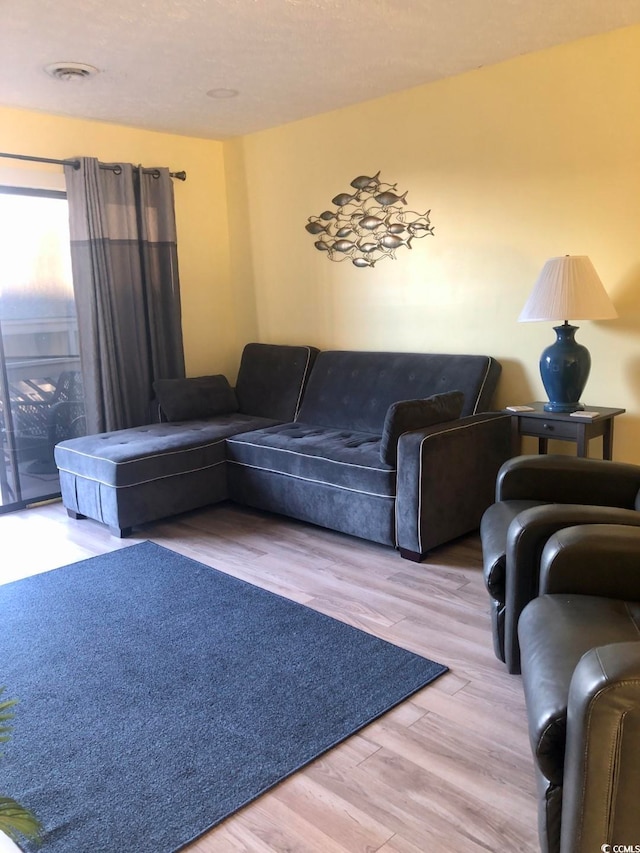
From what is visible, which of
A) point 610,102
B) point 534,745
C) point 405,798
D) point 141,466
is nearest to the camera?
point 534,745

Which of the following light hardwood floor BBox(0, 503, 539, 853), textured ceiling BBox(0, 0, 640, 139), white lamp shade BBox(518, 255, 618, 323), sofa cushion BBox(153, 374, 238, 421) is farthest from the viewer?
sofa cushion BBox(153, 374, 238, 421)

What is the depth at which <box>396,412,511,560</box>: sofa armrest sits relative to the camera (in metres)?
3.12

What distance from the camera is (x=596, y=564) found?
178 cm

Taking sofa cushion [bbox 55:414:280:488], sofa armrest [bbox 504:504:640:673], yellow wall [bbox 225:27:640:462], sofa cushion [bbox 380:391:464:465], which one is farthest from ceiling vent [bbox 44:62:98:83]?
sofa armrest [bbox 504:504:640:673]

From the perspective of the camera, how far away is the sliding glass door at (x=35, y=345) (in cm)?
411

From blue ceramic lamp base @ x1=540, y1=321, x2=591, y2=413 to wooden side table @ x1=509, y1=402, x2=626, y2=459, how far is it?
0.25 feet

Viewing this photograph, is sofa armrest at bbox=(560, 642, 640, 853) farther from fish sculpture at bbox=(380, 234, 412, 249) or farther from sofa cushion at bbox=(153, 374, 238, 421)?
sofa cushion at bbox=(153, 374, 238, 421)

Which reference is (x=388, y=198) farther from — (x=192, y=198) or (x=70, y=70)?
(x=70, y=70)

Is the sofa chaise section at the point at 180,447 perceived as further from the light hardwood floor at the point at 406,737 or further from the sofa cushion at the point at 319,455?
the light hardwood floor at the point at 406,737

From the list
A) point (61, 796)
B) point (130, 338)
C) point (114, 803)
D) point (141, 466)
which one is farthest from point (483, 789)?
point (130, 338)

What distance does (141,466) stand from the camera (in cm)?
365

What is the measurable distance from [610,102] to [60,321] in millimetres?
3338

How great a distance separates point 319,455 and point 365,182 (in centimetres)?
178

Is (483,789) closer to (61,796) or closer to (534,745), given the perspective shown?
(534,745)
